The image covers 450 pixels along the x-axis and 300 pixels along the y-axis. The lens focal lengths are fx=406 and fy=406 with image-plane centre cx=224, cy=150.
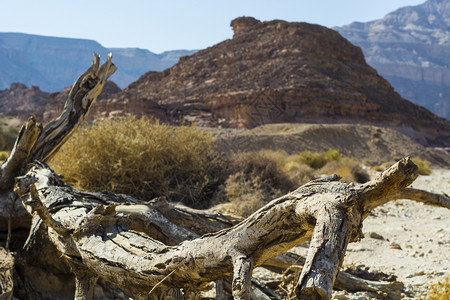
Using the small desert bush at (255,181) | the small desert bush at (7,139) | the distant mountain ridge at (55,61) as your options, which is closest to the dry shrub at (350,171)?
the small desert bush at (255,181)

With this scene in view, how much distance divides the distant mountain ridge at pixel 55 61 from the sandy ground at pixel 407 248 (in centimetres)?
12751

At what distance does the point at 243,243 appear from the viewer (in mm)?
2121

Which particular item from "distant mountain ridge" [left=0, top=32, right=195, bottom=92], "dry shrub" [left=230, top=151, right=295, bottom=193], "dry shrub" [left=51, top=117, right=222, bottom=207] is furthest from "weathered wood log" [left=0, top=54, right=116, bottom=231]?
"distant mountain ridge" [left=0, top=32, right=195, bottom=92]

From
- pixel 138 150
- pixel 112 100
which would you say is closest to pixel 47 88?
pixel 112 100

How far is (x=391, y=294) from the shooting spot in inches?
156

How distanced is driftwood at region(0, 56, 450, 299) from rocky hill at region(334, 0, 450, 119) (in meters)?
104

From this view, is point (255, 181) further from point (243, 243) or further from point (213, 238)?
point (243, 243)

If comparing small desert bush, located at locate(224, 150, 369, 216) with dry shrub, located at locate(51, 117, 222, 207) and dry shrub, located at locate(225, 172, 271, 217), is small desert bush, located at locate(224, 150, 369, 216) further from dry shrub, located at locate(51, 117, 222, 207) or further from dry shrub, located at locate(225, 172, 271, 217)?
dry shrub, located at locate(51, 117, 222, 207)

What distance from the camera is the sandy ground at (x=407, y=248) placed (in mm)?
4523

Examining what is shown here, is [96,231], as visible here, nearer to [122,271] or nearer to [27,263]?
[122,271]

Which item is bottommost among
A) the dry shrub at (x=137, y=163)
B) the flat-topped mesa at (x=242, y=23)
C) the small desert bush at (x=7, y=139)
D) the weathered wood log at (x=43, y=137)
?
the small desert bush at (x=7, y=139)

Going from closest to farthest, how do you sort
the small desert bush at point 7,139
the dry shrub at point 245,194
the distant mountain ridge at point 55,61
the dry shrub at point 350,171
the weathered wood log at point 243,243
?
the weathered wood log at point 243,243, the dry shrub at point 245,194, the dry shrub at point 350,171, the small desert bush at point 7,139, the distant mountain ridge at point 55,61

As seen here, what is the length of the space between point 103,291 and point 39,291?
1.95 ft

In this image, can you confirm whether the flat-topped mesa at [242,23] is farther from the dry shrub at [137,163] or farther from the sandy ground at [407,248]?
the sandy ground at [407,248]
